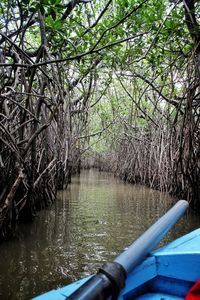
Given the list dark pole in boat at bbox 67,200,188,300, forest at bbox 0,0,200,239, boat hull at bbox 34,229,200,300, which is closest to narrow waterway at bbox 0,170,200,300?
forest at bbox 0,0,200,239

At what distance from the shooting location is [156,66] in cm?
543

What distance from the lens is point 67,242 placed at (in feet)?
10.1

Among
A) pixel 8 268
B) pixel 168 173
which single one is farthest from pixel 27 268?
pixel 168 173

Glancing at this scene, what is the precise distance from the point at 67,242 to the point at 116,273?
87.4 inches

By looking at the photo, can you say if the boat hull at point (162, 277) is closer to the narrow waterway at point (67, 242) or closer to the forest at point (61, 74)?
the narrow waterway at point (67, 242)

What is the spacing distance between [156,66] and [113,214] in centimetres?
257

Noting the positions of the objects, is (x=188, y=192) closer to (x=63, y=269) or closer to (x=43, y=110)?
(x=43, y=110)

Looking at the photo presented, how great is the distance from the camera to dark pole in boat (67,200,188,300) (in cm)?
83

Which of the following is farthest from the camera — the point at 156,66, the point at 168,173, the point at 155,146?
the point at 155,146

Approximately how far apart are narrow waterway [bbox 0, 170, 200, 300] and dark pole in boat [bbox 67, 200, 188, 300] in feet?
3.42

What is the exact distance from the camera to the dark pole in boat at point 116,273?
83 centimetres

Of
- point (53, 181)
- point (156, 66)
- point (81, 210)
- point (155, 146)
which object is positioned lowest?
point (81, 210)

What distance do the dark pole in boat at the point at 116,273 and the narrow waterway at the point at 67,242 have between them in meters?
1.04

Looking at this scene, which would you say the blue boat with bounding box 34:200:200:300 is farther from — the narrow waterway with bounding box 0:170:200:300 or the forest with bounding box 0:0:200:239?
the forest with bounding box 0:0:200:239
